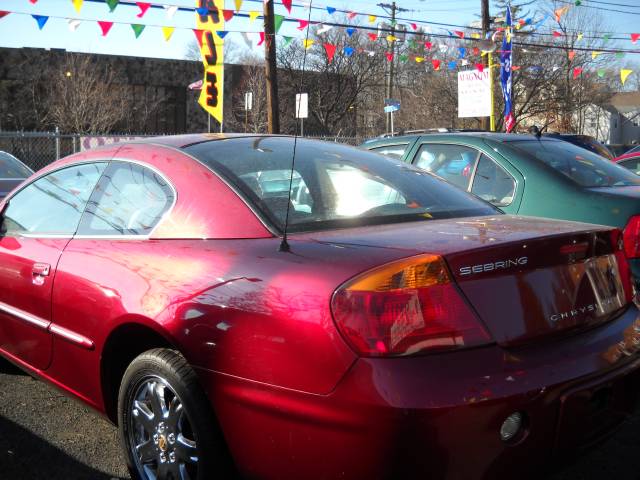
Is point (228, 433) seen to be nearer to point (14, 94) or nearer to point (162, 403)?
point (162, 403)

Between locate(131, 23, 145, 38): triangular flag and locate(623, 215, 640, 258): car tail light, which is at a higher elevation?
locate(131, 23, 145, 38): triangular flag

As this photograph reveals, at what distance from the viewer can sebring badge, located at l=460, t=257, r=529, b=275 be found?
200cm

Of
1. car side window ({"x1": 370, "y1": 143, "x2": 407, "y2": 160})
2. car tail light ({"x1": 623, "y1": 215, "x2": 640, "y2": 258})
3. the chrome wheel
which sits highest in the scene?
car side window ({"x1": 370, "y1": 143, "x2": 407, "y2": 160})

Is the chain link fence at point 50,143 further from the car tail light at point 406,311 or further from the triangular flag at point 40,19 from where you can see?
the car tail light at point 406,311

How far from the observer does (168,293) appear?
2379 millimetres

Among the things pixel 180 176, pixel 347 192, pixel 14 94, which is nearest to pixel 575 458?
pixel 347 192

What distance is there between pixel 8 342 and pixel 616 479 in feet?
10.1

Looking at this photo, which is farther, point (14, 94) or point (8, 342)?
point (14, 94)

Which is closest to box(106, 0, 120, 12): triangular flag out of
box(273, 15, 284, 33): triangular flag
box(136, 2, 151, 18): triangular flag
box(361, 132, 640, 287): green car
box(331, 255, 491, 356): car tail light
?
box(136, 2, 151, 18): triangular flag

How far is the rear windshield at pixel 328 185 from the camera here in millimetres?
2576

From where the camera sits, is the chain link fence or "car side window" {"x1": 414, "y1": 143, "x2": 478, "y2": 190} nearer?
"car side window" {"x1": 414, "y1": 143, "x2": 478, "y2": 190}

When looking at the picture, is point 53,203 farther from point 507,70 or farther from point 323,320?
point 507,70

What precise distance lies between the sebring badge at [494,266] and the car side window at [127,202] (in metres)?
1.30

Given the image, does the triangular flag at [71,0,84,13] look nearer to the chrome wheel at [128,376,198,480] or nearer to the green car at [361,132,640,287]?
the green car at [361,132,640,287]
